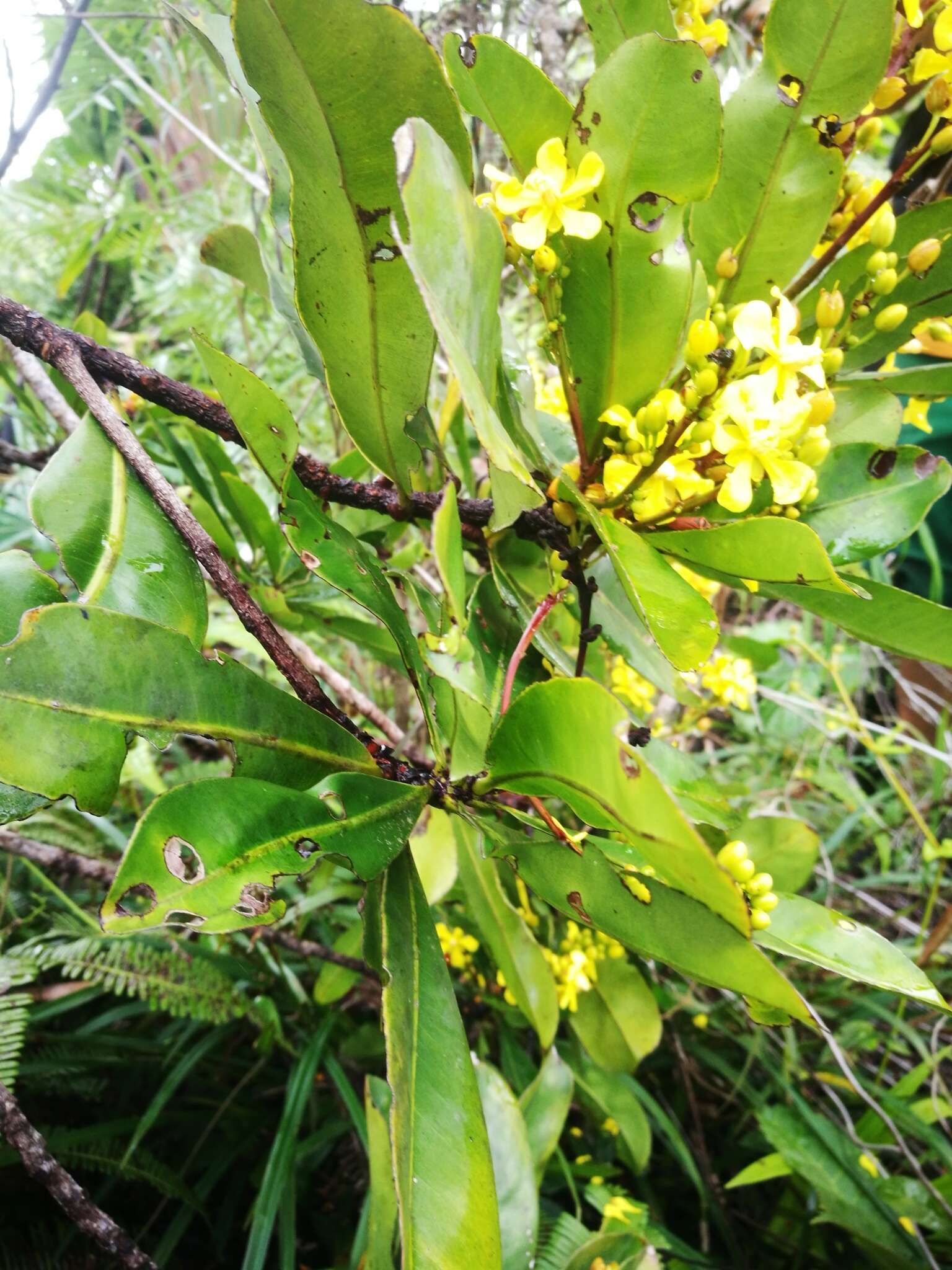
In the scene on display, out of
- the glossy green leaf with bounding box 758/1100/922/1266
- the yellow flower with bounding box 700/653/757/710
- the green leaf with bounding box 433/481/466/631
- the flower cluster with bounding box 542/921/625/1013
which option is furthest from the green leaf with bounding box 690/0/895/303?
the glossy green leaf with bounding box 758/1100/922/1266

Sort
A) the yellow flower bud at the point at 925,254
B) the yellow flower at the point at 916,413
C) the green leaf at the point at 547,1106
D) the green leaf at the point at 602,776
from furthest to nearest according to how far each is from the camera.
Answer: the green leaf at the point at 547,1106, the yellow flower at the point at 916,413, the yellow flower bud at the point at 925,254, the green leaf at the point at 602,776

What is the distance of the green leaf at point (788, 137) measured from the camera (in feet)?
1.38

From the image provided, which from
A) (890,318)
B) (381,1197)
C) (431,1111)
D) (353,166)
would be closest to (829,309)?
(890,318)

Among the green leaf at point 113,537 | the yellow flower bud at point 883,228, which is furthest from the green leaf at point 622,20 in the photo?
the green leaf at point 113,537

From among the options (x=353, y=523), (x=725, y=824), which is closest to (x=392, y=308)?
(x=353, y=523)

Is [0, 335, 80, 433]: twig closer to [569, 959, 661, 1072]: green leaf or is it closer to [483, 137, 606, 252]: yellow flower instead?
[483, 137, 606, 252]: yellow flower

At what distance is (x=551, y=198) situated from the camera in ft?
1.33

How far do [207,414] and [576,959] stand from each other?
0.64 metres

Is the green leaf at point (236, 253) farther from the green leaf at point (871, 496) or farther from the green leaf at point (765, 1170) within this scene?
the green leaf at point (765, 1170)

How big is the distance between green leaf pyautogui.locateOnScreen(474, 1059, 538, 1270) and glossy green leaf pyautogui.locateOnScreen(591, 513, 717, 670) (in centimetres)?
A: 50

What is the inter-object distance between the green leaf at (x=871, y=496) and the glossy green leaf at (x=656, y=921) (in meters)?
0.28

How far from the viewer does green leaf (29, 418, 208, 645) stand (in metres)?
0.39

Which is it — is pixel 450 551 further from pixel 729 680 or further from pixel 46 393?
pixel 729 680

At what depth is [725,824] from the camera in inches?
21.8
